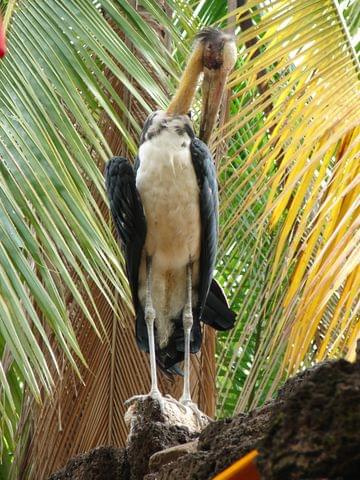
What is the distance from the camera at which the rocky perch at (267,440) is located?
8.25ft

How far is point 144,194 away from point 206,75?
80cm

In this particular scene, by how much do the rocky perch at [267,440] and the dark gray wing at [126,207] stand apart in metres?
1.18

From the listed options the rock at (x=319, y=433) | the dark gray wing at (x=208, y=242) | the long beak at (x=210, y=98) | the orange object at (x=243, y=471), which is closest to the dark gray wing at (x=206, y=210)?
the dark gray wing at (x=208, y=242)

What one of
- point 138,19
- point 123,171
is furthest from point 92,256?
point 138,19

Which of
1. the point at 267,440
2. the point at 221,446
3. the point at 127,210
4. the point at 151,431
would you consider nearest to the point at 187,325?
the point at 127,210

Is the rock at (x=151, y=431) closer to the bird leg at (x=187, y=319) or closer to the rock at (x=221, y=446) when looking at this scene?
the rock at (x=221, y=446)

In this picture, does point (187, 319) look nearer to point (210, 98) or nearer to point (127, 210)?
point (127, 210)

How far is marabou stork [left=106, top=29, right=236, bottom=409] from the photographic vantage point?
6027 millimetres

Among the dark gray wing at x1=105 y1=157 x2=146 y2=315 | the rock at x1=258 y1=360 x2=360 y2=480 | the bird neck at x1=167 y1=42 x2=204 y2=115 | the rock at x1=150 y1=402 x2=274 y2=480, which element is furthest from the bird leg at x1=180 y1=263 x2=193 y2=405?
the rock at x1=258 y1=360 x2=360 y2=480

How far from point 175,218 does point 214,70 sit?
2.76ft

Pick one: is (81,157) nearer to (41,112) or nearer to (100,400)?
(41,112)

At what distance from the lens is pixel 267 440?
8.51 ft

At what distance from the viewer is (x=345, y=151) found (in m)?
4.94

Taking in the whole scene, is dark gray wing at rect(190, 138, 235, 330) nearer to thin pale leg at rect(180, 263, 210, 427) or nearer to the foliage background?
thin pale leg at rect(180, 263, 210, 427)
